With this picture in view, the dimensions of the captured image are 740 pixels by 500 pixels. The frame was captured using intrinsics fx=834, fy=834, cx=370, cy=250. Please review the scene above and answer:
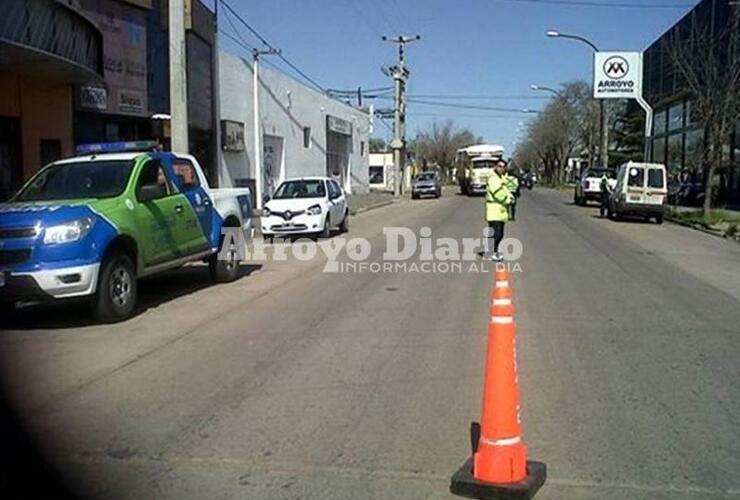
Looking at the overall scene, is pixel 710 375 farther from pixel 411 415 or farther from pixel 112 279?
pixel 112 279

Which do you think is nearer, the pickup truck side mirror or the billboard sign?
the pickup truck side mirror

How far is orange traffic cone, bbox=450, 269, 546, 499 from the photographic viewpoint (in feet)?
14.9

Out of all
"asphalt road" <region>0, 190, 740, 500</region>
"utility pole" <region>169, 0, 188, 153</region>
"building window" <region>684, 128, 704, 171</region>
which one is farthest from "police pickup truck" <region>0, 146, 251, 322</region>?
"building window" <region>684, 128, 704, 171</region>

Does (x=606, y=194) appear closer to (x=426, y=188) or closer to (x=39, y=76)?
(x=39, y=76)

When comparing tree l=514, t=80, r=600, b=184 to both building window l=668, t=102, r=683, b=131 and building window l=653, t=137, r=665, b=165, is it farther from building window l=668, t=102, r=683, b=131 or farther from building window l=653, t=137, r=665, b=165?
building window l=668, t=102, r=683, b=131

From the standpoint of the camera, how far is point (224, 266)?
13.4 meters

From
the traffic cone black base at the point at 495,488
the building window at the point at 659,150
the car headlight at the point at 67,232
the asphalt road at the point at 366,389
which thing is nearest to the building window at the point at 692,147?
the building window at the point at 659,150

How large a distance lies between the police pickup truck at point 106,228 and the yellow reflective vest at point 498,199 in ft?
17.0

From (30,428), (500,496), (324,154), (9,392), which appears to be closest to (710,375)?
(500,496)

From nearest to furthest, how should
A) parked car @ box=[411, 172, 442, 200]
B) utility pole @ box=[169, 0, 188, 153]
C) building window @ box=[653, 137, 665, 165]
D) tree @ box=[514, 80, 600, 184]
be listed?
utility pole @ box=[169, 0, 188, 153] < building window @ box=[653, 137, 665, 165] < parked car @ box=[411, 172, 442, 200] < tree @ box=[514, 80, 600, 184]

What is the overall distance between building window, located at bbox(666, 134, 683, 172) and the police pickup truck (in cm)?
4124

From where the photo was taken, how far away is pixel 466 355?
25.8 ft

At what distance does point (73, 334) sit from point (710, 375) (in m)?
6.53

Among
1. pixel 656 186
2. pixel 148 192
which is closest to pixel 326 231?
pixel 148 192
